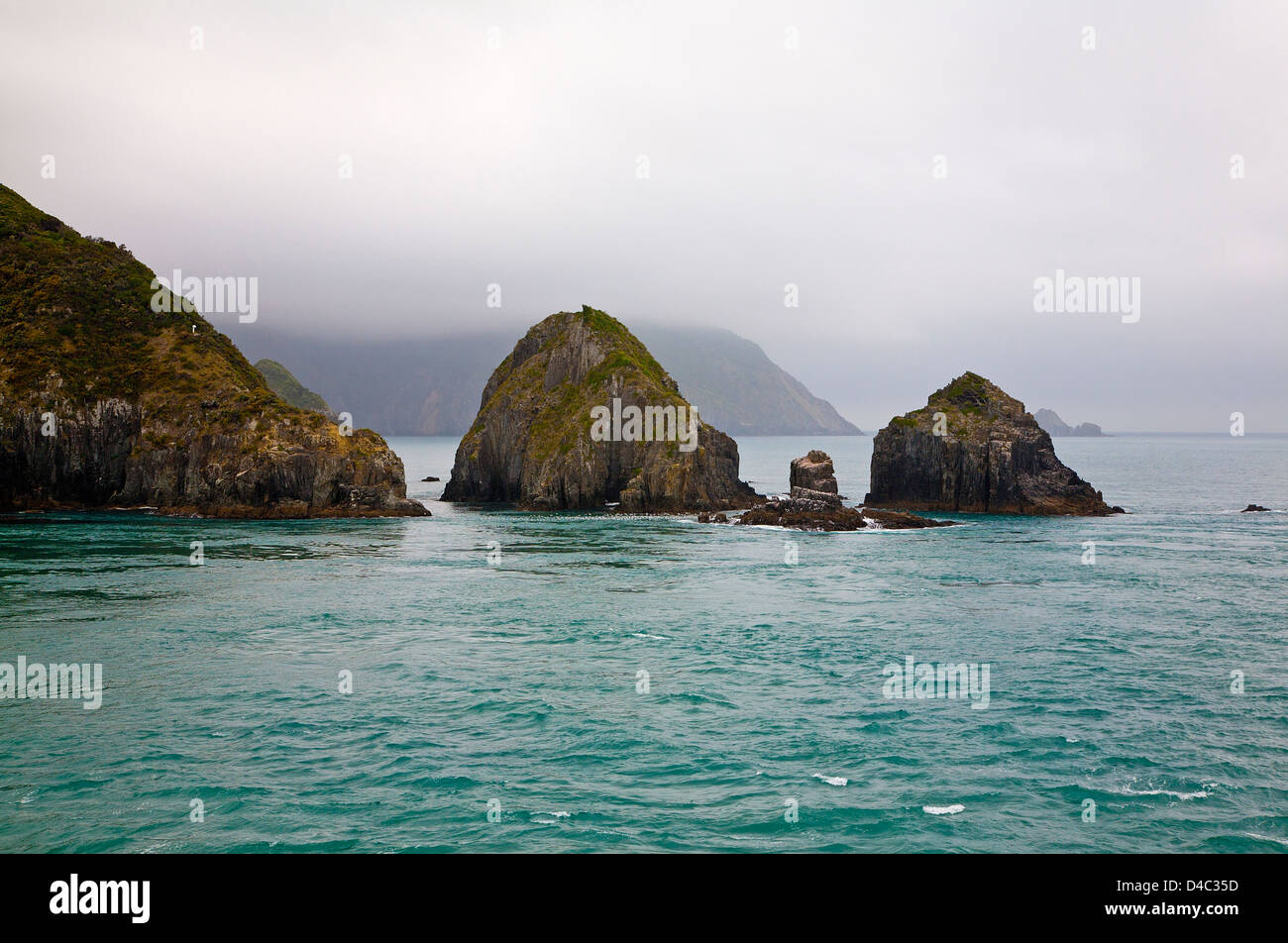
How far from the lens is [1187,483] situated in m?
178

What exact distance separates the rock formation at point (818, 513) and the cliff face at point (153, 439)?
48.0 m

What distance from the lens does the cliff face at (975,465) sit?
4503 inches

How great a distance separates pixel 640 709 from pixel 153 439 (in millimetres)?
99711

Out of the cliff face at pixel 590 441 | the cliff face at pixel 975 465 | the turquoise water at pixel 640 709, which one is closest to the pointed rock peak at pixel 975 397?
the cliff face at pixel 975 465

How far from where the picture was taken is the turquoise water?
76.2 ft

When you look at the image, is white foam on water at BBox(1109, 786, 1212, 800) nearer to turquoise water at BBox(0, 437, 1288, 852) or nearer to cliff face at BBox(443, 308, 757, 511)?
turquoise water at BBox(0, 437, 1288, 852)

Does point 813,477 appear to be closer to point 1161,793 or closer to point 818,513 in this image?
point 818,513

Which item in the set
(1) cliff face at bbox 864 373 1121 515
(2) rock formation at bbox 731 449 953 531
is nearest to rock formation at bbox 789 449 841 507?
(2) rock formation at bbox 731 449 953 531

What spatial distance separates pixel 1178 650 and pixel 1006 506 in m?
75.2

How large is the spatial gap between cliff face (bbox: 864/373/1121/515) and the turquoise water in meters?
43.5

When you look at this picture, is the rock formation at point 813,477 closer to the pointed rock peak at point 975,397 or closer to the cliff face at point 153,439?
the pointed rock peak at point 975,397

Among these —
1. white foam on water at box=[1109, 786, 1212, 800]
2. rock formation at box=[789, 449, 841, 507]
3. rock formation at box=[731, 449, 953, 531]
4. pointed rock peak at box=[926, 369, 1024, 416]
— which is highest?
pointed rock peak at box=[926, 369, 1024, 416]
